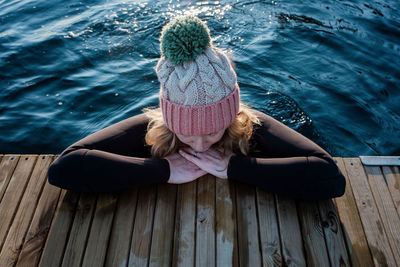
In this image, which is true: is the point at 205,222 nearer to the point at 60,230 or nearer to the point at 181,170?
the point at 181,170

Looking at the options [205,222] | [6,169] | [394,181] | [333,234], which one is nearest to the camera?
[333,234]

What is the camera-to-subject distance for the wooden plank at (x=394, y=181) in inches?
101

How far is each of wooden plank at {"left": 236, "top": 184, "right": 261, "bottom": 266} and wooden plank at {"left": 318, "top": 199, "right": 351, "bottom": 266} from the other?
50 cm

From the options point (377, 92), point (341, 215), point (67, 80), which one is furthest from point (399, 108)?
point (67, 80)

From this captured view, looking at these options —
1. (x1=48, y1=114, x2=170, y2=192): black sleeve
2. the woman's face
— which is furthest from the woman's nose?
(x1=48, y1=114, x2=170, y2=192): black sleeve

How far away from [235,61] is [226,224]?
3.59m

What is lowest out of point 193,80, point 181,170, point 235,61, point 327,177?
point 235,61

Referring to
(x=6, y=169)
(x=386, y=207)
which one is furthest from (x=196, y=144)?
(x=6, y=169)

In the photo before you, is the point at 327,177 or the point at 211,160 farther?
the point at 211,160

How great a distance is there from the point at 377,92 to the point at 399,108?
0.41m

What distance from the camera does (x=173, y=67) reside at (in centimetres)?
221

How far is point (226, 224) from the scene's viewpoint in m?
2.43

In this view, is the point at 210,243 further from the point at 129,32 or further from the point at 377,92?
the point at 129,32

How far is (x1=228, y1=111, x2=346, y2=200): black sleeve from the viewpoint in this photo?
2.38m
